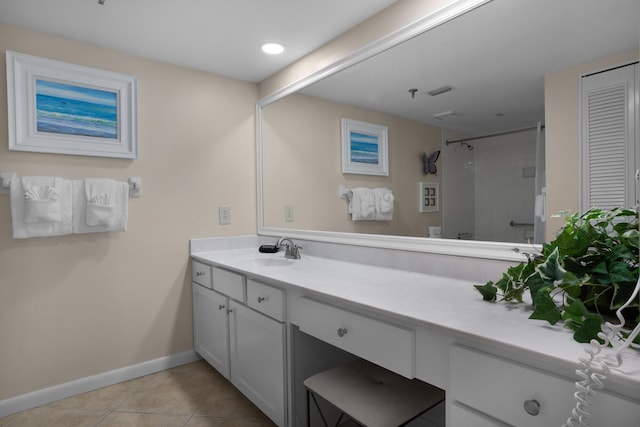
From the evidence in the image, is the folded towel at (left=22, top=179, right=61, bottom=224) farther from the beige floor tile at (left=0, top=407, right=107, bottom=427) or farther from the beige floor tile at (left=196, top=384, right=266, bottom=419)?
the beige floor tile at (left=196, top=384, right=266, bottom=419)

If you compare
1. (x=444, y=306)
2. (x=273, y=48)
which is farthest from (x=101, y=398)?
(x=273, y=48)

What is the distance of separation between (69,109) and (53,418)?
1.71 m

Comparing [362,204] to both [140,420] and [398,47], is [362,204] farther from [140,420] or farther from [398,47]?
[140,420]

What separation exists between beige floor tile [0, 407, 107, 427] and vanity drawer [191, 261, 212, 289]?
85cm

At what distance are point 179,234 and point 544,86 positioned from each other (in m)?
2.23

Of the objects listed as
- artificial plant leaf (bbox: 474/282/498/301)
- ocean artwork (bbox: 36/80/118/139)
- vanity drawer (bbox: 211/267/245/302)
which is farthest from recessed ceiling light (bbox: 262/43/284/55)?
artificial plant leaf (bbox: 474/282/498/301)

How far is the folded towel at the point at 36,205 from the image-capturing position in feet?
6.15

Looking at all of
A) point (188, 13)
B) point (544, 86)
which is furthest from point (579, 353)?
point (188, 13)

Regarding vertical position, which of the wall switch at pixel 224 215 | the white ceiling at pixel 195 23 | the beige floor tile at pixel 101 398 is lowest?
the beige floor tile at pixel 101 398

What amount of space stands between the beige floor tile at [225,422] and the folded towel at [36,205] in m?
1.28

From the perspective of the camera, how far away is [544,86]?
1.28 meters

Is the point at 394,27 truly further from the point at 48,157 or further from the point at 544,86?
the point at 48,157

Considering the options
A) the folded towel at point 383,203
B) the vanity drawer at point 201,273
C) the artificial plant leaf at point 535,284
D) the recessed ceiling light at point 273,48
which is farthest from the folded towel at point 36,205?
the artificial plant leaf at point 535,284

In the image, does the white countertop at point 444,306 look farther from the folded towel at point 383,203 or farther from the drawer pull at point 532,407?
the folded towel at point 383,203
